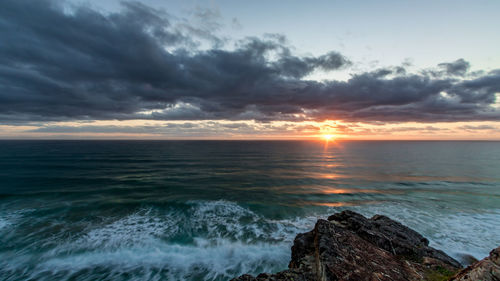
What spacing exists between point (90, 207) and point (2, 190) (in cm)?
1837

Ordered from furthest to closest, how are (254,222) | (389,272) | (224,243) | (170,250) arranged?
(254,222) → (224,243) → (170,250) → (389,272)

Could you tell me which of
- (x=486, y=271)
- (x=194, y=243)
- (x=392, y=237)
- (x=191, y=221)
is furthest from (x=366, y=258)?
(x=191, y=221)

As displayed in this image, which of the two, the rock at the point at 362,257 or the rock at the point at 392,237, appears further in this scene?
the rock at the point at 392,237

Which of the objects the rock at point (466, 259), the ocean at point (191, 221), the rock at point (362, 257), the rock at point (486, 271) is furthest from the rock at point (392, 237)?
the ocean at point (191, 221)

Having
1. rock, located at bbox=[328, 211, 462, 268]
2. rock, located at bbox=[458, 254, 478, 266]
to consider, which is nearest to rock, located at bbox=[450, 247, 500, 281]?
rock, located at bbox=[328, 211, 462, 268]

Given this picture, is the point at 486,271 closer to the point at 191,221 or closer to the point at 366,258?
the point at 366,258

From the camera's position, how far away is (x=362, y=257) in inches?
304

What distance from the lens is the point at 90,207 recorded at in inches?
781

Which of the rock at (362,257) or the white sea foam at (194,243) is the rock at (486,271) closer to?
the rock at (362,257)

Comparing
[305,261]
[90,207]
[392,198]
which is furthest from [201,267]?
[392,198]

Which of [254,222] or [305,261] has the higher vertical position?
[305,261]

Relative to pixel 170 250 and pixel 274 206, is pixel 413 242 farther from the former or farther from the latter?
pixel 170 250

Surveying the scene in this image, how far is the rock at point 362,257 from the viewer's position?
697 centimetres

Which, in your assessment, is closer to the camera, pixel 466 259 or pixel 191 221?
→ pixel 466 259
